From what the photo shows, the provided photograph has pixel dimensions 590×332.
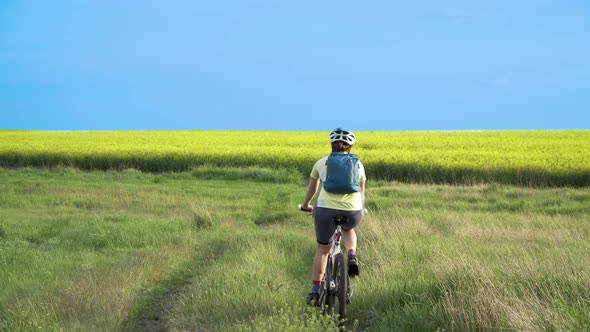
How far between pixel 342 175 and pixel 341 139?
38cm

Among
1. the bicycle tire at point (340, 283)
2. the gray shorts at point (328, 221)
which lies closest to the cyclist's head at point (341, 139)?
the gray shorts at point (328, 221)

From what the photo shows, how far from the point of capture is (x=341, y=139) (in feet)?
20.5

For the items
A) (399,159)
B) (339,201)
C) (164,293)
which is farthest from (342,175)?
(399,159)

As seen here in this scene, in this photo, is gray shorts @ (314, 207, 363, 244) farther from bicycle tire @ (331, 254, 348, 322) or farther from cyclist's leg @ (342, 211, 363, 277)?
bicycle tire @ (331, 254, 348, 322)

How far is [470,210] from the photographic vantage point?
17.3m

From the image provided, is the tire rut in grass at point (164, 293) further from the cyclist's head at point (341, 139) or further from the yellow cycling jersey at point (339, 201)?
the cyclist's head at point (341, 139)

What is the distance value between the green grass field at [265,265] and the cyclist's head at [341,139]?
5.26ft

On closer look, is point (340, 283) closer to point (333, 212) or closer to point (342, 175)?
point (333, 212)

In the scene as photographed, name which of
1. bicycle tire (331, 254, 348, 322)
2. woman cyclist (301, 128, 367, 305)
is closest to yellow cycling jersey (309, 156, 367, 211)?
woman cyclist (301, 128, 367, 305)

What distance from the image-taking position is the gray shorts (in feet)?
20.1

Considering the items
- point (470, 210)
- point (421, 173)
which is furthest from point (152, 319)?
point (421, 173)

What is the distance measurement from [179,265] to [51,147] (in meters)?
30.6

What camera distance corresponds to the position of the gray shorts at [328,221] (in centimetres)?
613

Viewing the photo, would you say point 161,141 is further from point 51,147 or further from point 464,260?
point 464,260
